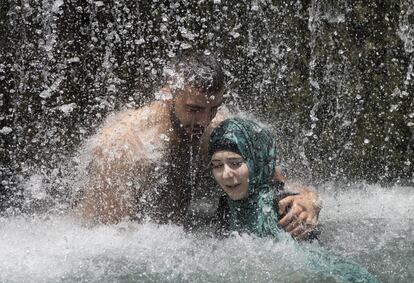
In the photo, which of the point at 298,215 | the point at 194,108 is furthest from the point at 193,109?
the point at 298,215

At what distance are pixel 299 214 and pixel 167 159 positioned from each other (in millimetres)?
742

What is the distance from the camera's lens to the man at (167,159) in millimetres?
3887

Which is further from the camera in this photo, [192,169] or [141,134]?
[192,169]

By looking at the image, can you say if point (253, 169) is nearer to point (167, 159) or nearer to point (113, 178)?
point (167, 159)

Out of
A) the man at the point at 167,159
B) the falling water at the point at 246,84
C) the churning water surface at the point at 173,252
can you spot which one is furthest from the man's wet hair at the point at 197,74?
the falling water at the point at 246,84

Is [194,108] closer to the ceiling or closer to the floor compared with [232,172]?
closer to the ceiling

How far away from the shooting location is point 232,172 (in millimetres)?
3729

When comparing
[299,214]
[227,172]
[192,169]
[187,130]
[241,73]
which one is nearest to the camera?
[227,172]

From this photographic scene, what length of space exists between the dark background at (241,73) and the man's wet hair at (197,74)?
60.7 inches

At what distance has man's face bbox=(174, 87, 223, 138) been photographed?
387 cm

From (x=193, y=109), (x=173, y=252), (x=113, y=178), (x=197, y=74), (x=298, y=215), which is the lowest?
(x=173, y=252)

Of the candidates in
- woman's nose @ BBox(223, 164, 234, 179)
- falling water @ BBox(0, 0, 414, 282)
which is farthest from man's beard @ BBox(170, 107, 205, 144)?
falling water @ BBox(0, 0, 414, 282)

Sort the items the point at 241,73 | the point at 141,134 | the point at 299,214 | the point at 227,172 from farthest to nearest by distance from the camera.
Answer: the point at 241,73, the point at 141,134, the point at 299,214, the point at 227,172

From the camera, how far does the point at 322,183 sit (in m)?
5.89
